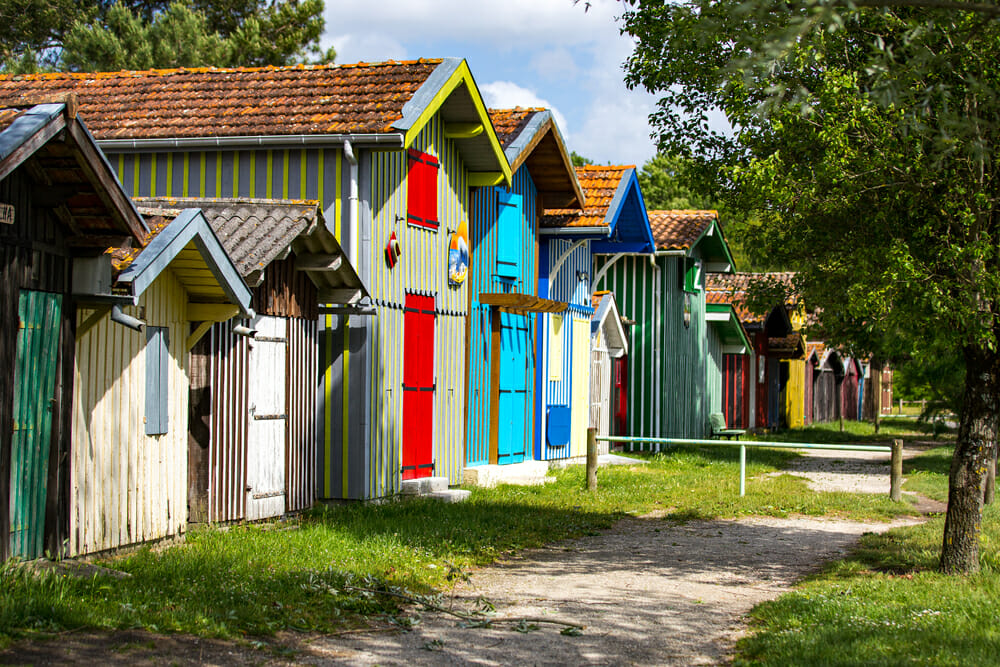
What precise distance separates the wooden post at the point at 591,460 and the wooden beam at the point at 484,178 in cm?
386

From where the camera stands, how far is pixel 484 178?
1756cm

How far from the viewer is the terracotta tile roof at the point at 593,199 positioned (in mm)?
20906

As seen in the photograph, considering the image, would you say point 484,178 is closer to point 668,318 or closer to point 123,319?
point 123,319

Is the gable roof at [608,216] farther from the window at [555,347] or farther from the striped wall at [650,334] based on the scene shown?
the striped wall at [650,334]

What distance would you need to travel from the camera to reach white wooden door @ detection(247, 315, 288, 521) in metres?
11.8

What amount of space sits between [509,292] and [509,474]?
2.96 metres

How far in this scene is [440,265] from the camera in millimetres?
16438

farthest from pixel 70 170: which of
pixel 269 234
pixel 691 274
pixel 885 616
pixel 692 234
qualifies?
pixel 691 274

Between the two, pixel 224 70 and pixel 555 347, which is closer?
pixel 224 70

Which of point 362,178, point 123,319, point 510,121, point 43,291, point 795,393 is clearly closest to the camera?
point 43,291

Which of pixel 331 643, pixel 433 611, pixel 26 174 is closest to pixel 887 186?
pixel 433 611

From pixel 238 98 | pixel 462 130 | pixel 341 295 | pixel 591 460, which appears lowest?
pixel 591 460

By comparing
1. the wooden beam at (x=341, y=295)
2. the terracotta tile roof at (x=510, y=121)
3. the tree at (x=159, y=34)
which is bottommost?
the wooden beam at (x=341, y=295)

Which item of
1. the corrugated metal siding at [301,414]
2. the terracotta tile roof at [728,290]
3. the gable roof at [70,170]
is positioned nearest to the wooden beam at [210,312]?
the gable roof at [70,170]
